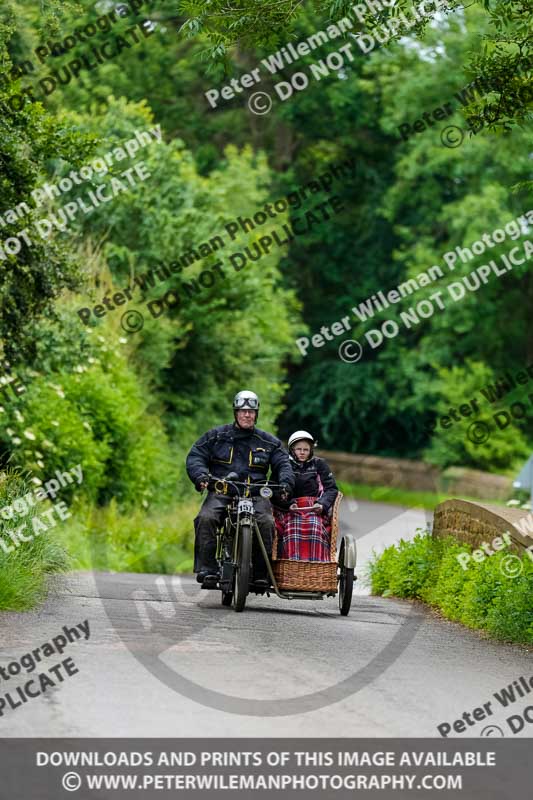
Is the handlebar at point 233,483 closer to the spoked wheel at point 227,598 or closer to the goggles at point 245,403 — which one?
the goggles at point 245,403

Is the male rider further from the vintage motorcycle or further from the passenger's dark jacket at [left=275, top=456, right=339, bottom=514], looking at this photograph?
the passenger's dark jacket at [left=275, top=456, right=339, bottom=514]

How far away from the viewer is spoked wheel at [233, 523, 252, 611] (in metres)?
12.9

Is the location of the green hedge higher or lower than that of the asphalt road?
lower

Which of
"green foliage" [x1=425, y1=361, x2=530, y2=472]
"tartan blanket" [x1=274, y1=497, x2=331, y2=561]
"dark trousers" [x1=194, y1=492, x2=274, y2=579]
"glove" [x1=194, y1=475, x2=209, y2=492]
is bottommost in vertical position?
"green foliage" [x1=425, y1=361, x2=530, y2=472]

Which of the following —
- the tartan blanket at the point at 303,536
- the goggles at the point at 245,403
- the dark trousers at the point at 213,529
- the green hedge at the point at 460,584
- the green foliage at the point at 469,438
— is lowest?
the green foliage at the point at 469,438

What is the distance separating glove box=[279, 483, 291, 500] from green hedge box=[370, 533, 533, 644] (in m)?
2.06

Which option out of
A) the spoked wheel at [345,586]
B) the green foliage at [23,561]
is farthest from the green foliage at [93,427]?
the spoked wheel at [345,586]

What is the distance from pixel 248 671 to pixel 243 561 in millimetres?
3501

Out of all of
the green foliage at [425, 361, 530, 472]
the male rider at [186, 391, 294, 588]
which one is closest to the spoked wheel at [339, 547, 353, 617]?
the male rider at [186, 391, 294, 588]

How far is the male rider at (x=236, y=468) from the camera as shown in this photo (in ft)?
44.0

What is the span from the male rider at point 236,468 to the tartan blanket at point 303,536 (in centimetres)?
31

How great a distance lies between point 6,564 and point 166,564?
11.1 metres

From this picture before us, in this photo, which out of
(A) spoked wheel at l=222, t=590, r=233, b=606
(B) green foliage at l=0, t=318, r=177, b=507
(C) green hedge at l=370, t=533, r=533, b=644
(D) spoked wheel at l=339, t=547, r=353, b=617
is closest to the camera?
(C) green hedge at l=370, t=533, r=533, b=644
